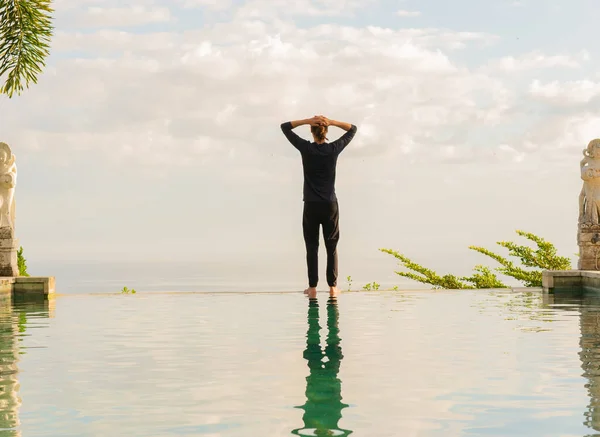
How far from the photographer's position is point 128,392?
474 cm

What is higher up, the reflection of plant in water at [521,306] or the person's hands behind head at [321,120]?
the person's hands behind head at [321,120]

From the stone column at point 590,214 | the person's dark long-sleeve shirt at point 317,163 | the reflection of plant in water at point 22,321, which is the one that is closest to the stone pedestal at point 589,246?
the stone column at point 590,214

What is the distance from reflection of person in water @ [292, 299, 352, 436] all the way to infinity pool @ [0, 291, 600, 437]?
12 mm

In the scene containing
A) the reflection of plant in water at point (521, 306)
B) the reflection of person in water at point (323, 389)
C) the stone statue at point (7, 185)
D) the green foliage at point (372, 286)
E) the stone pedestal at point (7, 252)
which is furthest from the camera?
the green foliage at point (372, 286)

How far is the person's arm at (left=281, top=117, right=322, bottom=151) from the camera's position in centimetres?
937

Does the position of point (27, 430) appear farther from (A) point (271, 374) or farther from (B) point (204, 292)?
(B) point (204, 292)

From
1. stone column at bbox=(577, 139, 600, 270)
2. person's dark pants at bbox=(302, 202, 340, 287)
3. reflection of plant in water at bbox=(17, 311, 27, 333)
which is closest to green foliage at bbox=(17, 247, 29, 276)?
reflection of plant in water at bbox=(17, 311, 27, 333)

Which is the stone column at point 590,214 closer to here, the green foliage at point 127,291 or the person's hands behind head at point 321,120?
the person's hands behind head at point 321,120

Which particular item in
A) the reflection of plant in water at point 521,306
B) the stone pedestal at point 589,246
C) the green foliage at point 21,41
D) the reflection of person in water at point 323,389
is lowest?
the reflection of person in water at point 323,389

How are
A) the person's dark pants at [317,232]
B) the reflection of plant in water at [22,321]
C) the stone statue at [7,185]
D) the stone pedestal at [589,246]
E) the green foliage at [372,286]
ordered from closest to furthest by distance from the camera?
the reflection of plant in water at [22,321] < the person's dark pants at [317,232] < the stone statue at [7,185] < the stone pedestal at [589,246] < the green foliage at [372,286]

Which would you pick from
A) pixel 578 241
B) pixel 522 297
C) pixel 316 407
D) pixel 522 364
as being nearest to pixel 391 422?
pixel 316 407

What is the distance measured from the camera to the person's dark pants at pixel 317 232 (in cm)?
947

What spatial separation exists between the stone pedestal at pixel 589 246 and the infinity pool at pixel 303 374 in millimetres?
6241

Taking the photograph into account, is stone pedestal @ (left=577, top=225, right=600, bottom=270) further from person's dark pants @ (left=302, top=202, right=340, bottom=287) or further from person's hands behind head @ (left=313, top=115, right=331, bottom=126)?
person's hands behind head @ (left=313, top=115, right=331, bottom=126)
